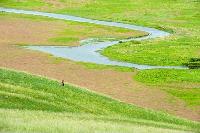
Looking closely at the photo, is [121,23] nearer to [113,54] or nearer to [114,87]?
[113,54]

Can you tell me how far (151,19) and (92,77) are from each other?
6151 cm

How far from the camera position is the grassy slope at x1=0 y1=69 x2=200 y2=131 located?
103 ft

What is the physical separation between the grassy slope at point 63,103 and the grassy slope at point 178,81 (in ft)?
42.3

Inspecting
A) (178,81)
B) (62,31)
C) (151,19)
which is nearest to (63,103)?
(178,81)

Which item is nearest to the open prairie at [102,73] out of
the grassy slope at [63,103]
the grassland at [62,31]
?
the grassy slope at [63,103]

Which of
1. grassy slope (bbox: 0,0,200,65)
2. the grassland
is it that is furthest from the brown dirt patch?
grassy slope (bbox: 0,0,200,65)

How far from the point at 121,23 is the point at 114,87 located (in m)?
60.2

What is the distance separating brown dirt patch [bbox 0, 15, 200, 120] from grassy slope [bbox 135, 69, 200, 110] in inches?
51.5

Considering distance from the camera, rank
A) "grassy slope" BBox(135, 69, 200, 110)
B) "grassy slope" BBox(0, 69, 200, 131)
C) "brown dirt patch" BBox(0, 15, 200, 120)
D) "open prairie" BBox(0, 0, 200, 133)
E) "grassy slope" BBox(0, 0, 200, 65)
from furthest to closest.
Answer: "grassy slope" BBox(0, 0, 200, 65) < "grassy slope" BBox(135, 69, 200, 110) < "brown dirt patch" BBox(0, 15, 200, 120) < "grassy slope" BBox(0, 69, 200, 131) < "open prairie" BBox(0, 0, 200, 133)

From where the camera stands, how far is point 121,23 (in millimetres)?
115875

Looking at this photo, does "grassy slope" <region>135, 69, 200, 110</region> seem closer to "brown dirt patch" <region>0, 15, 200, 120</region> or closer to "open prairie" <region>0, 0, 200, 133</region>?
"open prairie" <region>0, 0, 200, 133</region>

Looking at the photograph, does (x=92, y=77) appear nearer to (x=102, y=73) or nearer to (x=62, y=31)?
(x=102, y=73)

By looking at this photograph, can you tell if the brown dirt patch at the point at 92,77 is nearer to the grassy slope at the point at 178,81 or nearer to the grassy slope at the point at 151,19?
the grassy slope at the point at 178,81

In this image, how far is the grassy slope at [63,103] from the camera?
31.4 meters
